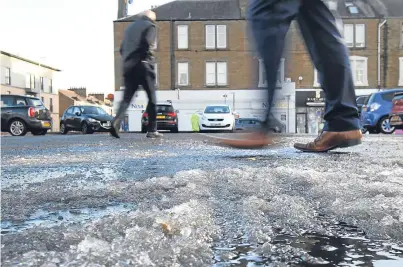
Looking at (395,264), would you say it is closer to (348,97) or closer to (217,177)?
(217,177)

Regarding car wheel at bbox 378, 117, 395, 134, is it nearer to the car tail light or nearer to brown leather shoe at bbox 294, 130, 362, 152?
the car tail light

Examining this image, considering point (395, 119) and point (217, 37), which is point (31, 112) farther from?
point (217, 37)

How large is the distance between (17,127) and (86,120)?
3.66 meters

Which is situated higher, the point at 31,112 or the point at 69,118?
the point at 31,112

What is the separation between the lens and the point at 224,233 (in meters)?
1.09

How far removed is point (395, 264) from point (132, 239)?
20.0 inches

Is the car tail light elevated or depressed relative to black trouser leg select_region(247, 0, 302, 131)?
depressed

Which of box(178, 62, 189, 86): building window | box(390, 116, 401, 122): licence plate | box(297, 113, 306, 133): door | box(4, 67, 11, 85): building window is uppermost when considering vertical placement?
box(4, 67, 11, 85): building window

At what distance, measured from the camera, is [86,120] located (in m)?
18.3

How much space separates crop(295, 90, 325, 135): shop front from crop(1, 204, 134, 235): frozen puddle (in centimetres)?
3281

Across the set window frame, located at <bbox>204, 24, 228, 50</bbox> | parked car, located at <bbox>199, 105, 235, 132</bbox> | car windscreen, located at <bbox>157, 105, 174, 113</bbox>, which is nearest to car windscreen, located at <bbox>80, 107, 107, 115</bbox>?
car windscreen, located at <bbox>157, 105, 174, 113</bbox>

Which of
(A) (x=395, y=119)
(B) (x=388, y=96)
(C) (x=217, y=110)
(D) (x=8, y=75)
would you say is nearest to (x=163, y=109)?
(C) (x=217, y=110)

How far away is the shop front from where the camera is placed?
3325cm

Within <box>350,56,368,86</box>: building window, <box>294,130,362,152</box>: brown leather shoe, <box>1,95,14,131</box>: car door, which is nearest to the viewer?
<box>294,130,362,152</box>: brown leather shoe
